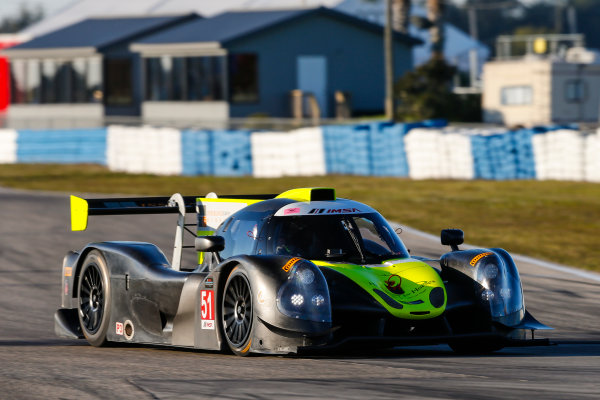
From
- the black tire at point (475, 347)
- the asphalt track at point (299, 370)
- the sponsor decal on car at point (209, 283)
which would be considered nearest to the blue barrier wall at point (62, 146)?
the asphalt track at point (299, 370)

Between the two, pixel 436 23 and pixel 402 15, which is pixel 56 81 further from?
pixel 402 15

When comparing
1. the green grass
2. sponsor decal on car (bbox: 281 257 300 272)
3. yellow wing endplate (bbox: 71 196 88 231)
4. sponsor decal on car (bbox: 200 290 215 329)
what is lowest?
the green grass

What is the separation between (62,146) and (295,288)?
34314 millimetres

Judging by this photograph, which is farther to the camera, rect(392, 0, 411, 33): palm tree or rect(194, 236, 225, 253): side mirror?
rect(392, 0, 411, 33): palm tree

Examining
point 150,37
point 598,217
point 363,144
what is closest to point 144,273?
point 598,217

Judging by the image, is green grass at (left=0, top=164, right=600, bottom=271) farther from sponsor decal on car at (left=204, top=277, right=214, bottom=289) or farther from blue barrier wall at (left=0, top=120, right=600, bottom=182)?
sponsor decal on car at (left=204, top=277, right=214, bottom=289)

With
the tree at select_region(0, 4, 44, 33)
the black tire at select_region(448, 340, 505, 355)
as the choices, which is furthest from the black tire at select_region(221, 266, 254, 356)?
the tree at select_region(0, 4, 44, 33)

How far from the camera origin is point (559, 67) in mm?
52781

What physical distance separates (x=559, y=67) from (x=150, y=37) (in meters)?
18.9

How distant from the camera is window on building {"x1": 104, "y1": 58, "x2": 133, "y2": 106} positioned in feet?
174

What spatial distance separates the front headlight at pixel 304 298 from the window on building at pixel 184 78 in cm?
4187

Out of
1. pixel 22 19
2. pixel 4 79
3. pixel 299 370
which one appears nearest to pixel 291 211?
pixel 299 370

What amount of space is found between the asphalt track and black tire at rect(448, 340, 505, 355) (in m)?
0.12

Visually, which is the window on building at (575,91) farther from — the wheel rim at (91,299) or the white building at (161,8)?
the wheel rim at (91,299)
